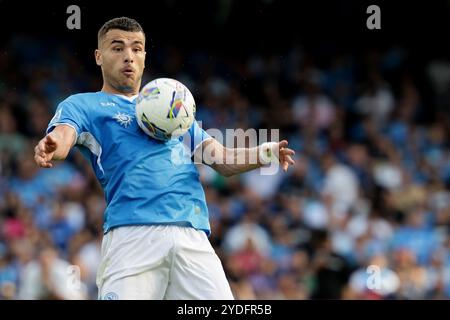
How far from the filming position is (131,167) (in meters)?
5.99

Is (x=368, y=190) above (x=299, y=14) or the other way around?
the other way around

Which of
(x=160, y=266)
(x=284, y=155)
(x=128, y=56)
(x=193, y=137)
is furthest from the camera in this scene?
(x=193, y=137)

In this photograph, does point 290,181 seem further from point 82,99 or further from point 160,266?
point 160,266

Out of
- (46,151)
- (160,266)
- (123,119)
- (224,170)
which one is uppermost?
(123,119)

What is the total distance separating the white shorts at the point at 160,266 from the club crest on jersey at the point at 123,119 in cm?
68

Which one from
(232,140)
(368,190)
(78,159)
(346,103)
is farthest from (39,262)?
(346,103)

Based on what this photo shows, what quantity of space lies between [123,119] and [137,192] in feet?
1.70

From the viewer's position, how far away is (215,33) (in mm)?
16359

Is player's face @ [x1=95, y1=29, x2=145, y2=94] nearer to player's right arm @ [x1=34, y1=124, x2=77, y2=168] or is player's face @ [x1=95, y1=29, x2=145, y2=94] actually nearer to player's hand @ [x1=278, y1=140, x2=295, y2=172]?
player's right arm @ [x1=34, y1=124, x2=77, y2=168]

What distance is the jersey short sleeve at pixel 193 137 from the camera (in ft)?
20.9

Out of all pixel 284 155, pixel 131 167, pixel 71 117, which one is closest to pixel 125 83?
pixel 71 117

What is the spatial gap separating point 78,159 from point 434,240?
5183 millimetres
